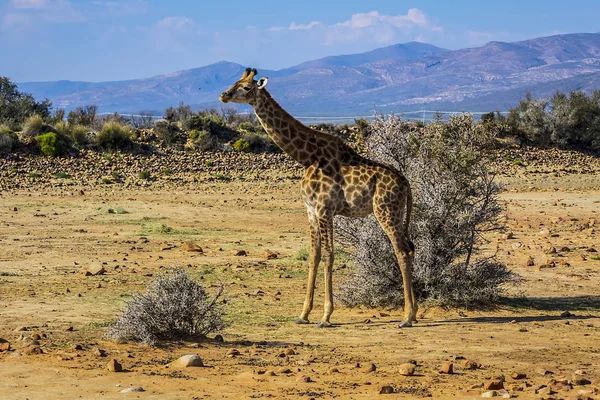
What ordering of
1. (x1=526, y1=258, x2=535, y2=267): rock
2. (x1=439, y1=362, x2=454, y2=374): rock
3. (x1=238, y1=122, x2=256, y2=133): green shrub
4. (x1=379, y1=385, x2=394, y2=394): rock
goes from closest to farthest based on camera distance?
(x1=379, y1=385, x2=394, y2=394): rock, (x1=439, y1=362, x2=454, y2=374): rock, (x1=526, y1=258, x2=535, y2=267): rock, (x1=238, y1=122, x2=256, y2=133): green shrub

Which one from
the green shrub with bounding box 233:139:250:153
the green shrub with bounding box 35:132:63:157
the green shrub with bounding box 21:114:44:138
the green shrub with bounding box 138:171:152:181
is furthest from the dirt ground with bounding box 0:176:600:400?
the green shrub with bounding box 233:139:250:153

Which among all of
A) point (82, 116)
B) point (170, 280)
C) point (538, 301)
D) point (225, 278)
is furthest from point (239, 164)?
point (170, 280)

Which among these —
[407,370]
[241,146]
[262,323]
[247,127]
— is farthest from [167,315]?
[247,127]

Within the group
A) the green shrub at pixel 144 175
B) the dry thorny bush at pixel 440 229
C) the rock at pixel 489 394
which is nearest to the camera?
the rock at pixel 489 394

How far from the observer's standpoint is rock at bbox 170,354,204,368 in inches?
363

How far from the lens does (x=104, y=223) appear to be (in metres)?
22.3

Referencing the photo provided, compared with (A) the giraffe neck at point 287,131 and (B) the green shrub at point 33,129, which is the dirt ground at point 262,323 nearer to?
(A) the giraffe neck at point 287,131

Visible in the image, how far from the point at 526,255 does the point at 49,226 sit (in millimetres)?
10418

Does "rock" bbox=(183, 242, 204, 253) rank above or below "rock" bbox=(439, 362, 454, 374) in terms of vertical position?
above

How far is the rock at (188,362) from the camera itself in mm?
9227

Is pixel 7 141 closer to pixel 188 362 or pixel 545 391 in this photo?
pixel 188 362

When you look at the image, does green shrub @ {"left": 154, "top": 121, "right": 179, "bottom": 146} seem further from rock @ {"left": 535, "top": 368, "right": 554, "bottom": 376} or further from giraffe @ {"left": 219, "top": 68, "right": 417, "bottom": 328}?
rock @ {"left": 535, "top": 368, "right": 554, "bottom": 376}

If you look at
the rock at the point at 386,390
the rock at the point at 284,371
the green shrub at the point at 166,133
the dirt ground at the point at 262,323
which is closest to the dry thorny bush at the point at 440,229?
the dirt ground at the point at 262,323

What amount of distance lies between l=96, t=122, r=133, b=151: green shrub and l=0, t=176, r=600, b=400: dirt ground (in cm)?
1110
